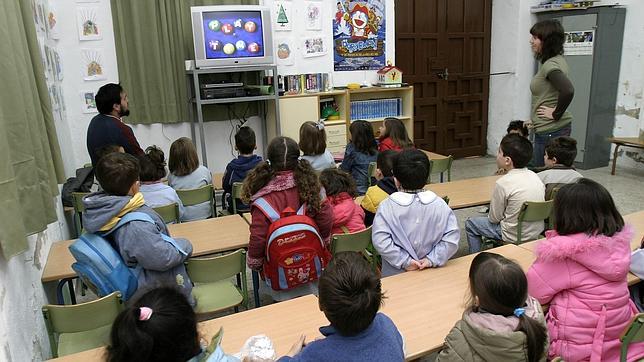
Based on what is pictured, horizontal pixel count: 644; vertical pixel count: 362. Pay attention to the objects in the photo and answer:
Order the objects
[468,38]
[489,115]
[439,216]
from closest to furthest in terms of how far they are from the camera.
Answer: [439,216] < [468,38] < [489,115]

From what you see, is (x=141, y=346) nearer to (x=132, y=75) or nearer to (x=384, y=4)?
(x=132, y=75)

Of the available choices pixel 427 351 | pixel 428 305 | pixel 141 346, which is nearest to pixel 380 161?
pixel 428 305

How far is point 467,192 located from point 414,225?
55.9 inches

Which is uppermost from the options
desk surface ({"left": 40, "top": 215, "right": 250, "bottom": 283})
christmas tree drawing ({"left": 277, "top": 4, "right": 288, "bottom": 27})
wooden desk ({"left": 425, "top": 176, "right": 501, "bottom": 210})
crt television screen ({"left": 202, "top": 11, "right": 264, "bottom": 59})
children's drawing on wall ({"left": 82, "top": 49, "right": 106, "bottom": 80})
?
christmas tree drawing ({"left": 277, "top": 4, "right": 288, "bottom": 27})

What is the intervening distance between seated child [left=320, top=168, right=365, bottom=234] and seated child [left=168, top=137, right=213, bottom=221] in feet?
3.59

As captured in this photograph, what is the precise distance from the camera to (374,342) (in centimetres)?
133

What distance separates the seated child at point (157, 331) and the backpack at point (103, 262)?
0.87m

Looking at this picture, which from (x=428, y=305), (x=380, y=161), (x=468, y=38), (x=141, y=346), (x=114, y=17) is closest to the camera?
(x=141, y=346)

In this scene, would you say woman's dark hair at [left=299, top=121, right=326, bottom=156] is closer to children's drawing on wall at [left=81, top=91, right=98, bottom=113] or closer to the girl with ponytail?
the girl with ponytail

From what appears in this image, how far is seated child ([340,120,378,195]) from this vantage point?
12.9 ft

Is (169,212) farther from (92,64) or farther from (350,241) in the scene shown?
(92,64)

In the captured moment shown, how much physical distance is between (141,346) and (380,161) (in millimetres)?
2173

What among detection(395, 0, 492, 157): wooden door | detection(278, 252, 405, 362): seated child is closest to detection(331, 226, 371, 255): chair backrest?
detection(278, 252, 405, 362): seated child

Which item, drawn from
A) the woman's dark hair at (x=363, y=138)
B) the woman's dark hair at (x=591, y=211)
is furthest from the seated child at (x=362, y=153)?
the woman's dark hair at (x=591, y=211)
